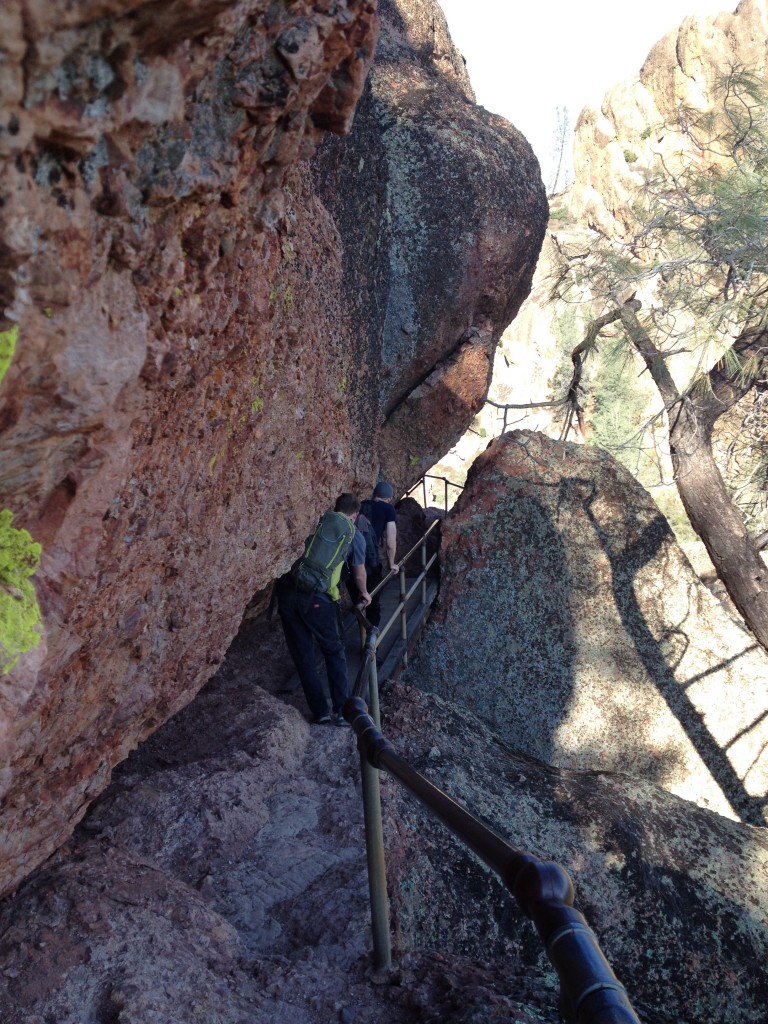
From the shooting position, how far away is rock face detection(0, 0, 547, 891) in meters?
1.52

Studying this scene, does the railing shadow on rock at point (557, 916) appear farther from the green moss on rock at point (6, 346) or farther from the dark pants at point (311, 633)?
the dark pants at point (311, 633)

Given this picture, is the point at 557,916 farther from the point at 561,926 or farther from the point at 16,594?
the point at 16,594

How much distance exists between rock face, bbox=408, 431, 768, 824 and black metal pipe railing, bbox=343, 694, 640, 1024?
5.41 m

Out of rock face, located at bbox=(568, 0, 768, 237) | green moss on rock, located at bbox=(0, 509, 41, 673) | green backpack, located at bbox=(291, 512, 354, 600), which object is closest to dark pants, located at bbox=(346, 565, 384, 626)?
green backpack, located at bbox=(291, 512, 354, 600)

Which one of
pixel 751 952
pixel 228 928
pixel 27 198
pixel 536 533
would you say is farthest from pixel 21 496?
pixel 536 533

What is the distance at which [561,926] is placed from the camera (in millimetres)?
1096

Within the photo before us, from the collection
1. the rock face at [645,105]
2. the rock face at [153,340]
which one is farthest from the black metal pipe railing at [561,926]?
the rock face at [645,105]

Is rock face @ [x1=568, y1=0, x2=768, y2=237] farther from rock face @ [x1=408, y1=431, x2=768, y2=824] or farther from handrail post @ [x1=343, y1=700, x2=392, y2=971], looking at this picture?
handrail post @ [x1=343, y1=700, x2=392, y2=971]

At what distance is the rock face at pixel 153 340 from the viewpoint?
4.98ft

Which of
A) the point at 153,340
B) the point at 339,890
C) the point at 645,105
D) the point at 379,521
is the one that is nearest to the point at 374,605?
the point at 379,521

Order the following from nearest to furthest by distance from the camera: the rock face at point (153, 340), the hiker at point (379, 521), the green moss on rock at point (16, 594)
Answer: the rock face at point (153, 340), the green moss on rock at point (16, 594), the hiker at point (379, 521)

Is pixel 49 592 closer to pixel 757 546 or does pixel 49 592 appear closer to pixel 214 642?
pixel 214 642

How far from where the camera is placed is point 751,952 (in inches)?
139

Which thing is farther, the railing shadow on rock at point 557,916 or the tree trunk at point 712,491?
the tree trunk at point 712,491
